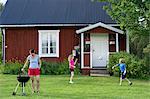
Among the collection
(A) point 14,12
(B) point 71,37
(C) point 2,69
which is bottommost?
(C) point 2,69

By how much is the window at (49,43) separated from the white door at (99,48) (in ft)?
8.41

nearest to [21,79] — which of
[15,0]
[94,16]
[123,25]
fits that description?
[123,25]

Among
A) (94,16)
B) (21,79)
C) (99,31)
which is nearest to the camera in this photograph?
(21,79)

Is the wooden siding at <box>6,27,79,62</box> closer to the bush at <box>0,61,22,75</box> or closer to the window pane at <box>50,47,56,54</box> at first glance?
the window pane at <box>50,47,56,54</box>

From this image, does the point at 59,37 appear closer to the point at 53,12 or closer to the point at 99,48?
the point at 53,12

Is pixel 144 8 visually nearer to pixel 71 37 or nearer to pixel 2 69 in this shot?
pixel 71 37

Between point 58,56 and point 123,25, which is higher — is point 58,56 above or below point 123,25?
below

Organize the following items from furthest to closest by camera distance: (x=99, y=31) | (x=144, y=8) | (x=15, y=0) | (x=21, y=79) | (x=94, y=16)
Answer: (x=15, y=0) → (x=94, y=16) → (x=99, y=31) → (x=144, y=8) → (x=21, y=79)

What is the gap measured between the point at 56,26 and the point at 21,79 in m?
14.1

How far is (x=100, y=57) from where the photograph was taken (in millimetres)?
29125

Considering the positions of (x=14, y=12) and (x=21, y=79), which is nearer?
(x=21, y=79)

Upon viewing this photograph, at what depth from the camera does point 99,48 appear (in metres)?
29.2

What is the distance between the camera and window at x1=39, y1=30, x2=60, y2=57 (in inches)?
1153

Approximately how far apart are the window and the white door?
8.41 ft
